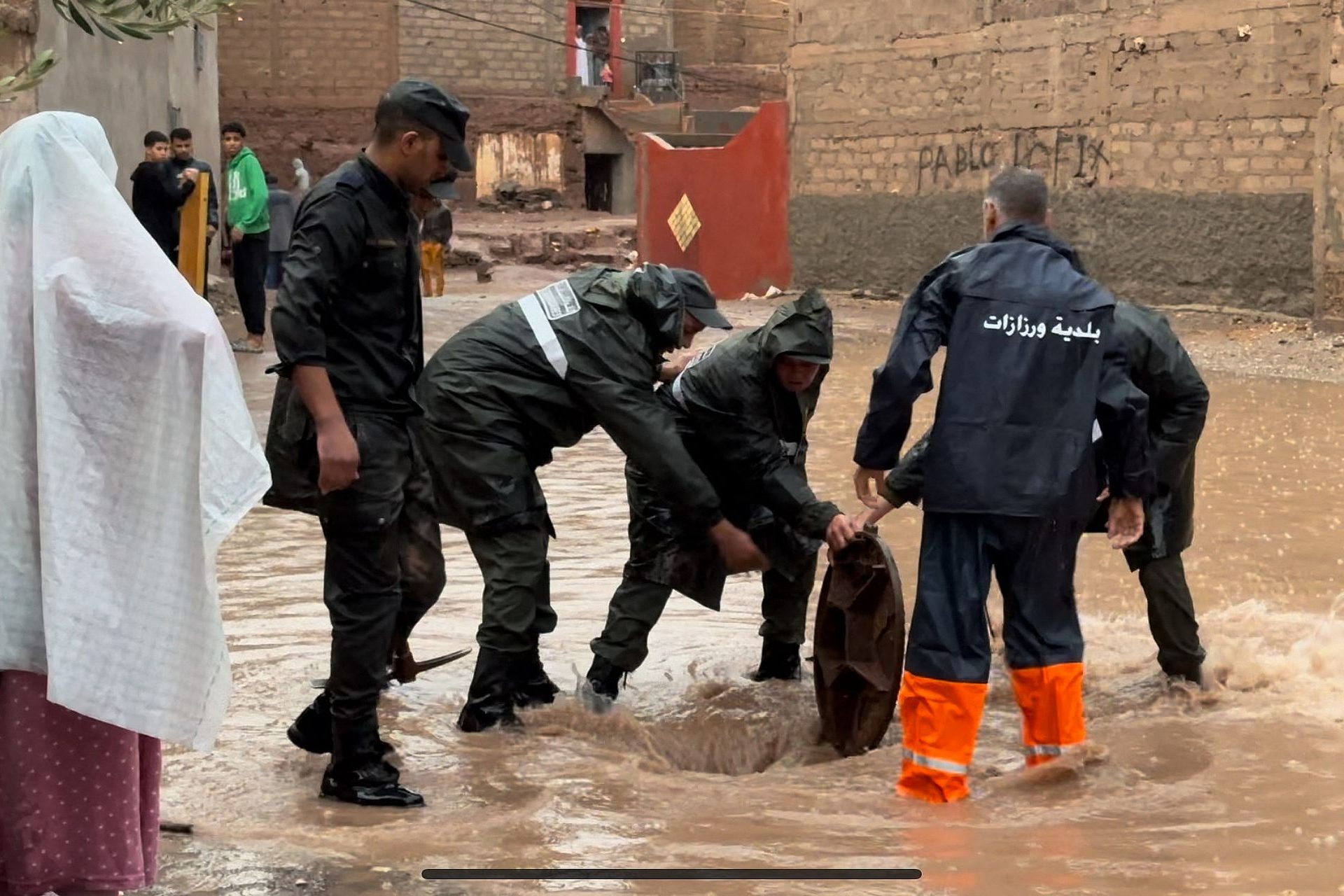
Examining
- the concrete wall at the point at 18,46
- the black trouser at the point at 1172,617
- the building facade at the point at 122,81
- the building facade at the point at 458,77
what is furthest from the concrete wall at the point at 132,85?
the building facade at the point at 458,77

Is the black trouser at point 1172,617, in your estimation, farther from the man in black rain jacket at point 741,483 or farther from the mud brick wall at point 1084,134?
the mud brick wall at point 1084,134

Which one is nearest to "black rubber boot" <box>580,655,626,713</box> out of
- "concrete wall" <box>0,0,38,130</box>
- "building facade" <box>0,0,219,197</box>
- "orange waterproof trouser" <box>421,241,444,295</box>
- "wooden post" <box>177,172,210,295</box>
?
"building facade" <box>0,0,219,197</box>

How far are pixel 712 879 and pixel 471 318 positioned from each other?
46.0 ft

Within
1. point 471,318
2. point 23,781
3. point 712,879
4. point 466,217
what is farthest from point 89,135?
point 466,217

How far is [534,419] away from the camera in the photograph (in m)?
5.17

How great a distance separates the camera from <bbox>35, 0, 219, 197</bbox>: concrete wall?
1284 cm

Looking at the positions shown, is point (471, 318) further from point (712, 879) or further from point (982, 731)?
point (712, 879)

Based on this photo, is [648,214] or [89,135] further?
[648,214]

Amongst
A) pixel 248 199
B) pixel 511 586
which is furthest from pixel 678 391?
pixel 248 199

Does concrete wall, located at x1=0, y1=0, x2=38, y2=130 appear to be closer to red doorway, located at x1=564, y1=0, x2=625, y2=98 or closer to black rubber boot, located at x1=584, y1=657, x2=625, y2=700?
black rubber boot, located at x1=584, y1=657, x2=625, y2=700

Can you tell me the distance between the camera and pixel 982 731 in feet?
17.4

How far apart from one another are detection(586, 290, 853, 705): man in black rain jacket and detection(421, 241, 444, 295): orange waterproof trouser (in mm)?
15981

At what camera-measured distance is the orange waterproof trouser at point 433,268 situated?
21.5 meters

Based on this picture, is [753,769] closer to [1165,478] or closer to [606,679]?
[606,679]
